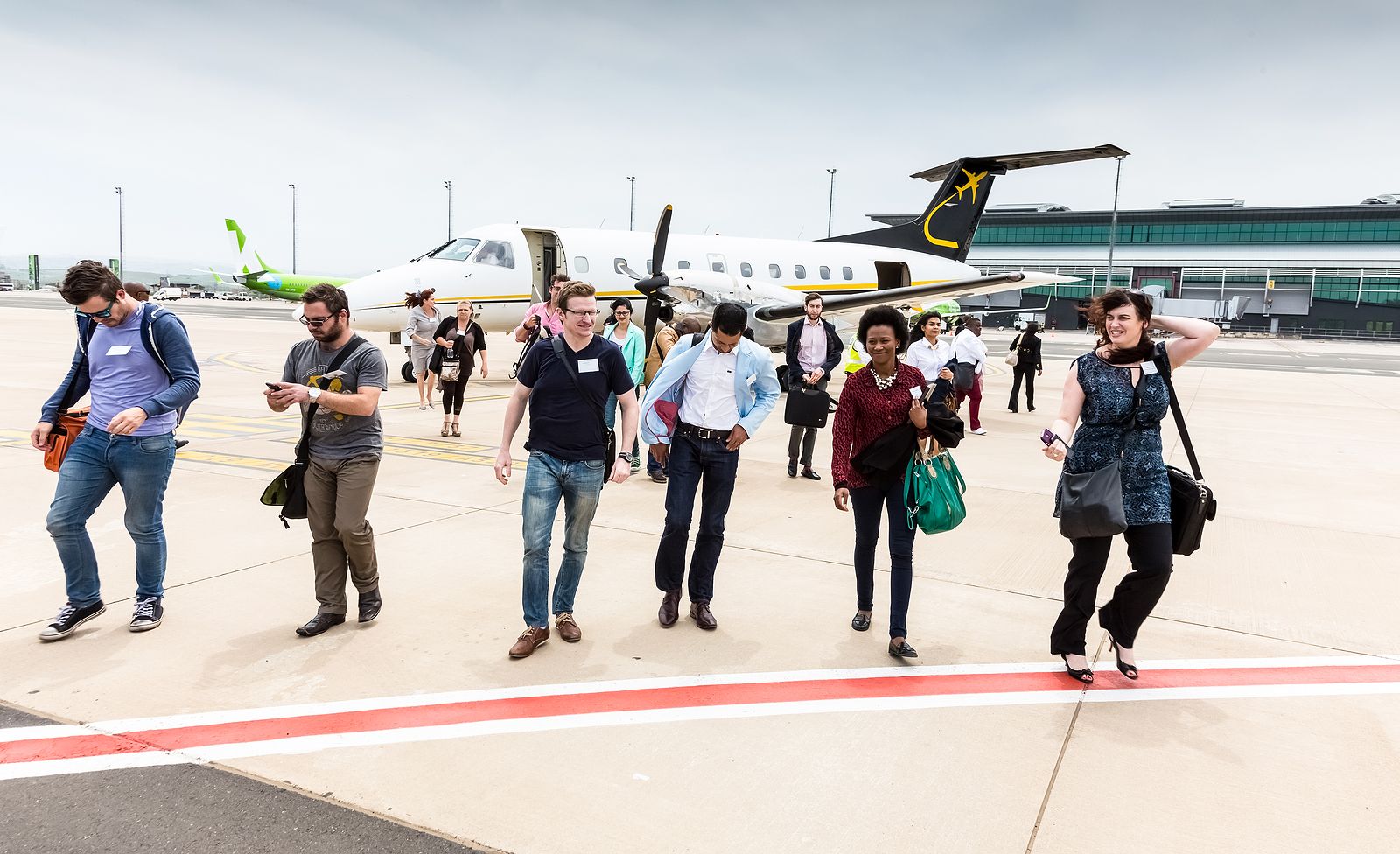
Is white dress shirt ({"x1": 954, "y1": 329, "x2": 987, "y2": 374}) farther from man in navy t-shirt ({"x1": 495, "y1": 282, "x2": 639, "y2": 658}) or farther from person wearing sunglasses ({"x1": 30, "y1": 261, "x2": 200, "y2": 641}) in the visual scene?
person wearing sunglasses ({"x1": 30, "y1": 261, "x2": 200, "y2": 641})

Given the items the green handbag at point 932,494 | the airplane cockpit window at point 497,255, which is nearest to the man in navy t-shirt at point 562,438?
the green handbag at point 932,494

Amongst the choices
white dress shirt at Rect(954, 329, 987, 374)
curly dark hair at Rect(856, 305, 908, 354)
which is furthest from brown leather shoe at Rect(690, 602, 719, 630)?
white dress shirt at Rect(954, 329, 987, 374)

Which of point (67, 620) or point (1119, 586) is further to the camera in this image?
point (67, 620)

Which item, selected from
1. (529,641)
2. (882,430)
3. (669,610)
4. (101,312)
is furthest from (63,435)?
(882,430)

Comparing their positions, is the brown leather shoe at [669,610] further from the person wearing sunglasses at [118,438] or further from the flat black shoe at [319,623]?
the person wearing sunglasses at [118,438]

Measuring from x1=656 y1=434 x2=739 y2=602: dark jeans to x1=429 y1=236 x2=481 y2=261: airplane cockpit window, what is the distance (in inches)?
500

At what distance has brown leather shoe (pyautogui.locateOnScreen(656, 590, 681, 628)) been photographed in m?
4.90

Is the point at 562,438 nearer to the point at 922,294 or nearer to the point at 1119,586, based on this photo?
the point at 1119,586

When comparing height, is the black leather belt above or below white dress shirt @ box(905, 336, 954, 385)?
below

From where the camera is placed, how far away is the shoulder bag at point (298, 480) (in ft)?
15.0

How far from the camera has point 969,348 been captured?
11.5 metres

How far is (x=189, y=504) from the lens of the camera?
7.10m

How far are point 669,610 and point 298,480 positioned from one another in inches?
84.0

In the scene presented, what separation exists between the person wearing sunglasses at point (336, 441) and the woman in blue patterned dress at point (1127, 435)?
11.2 feet
